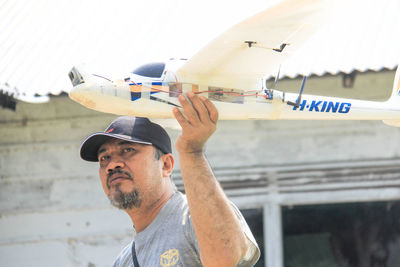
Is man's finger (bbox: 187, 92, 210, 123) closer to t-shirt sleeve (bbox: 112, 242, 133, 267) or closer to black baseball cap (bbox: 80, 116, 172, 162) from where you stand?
black baseball cap (bbox: 80, 116, 172, 162)

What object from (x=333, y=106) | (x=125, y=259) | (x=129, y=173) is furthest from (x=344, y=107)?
(x=125, y=259)

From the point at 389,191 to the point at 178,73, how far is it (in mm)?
3172

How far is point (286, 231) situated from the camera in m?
5.34

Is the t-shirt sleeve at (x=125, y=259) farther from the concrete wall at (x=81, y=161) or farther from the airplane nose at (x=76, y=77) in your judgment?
the concrete wall at (x=81, y=161)

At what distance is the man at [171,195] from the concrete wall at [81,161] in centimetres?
251

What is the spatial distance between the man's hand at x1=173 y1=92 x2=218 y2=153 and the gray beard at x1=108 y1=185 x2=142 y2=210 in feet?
1.43

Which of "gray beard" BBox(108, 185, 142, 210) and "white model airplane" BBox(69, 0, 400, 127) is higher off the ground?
"white model airplane" BBox(69, 0, 400, 127)

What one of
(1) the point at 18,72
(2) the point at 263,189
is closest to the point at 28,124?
(1) the point at 18,72

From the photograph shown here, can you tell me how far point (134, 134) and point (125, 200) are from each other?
0.27 meters

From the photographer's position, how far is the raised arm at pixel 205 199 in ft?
6.49

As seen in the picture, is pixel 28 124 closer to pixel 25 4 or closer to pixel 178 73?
pixel 25 4

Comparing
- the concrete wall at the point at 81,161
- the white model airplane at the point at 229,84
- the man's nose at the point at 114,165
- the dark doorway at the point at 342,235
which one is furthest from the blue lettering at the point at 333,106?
the dark doorway at the point at 342,235

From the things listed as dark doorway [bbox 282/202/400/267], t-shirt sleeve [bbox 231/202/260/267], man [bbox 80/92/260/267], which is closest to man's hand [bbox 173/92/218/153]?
man [bbox 80/92/260/267]

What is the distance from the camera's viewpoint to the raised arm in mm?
1978
